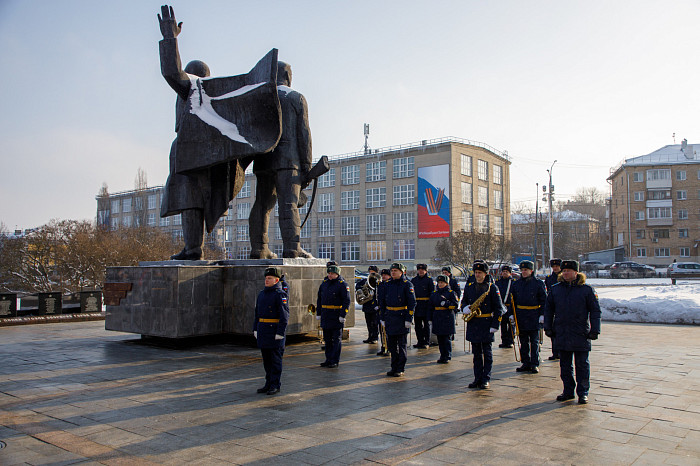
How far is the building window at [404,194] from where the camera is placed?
56.4 meters

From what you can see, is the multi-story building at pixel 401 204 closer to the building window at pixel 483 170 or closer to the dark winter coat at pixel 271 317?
the building window at pixel 483 170

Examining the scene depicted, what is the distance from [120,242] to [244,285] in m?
20.2

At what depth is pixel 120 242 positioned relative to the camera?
2759cm

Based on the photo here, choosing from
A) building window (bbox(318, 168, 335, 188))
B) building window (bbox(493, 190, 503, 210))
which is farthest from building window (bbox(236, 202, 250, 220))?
building window (bbox(493, 190, 503, 210))

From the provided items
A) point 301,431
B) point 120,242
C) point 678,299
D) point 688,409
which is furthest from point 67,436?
point 120,242

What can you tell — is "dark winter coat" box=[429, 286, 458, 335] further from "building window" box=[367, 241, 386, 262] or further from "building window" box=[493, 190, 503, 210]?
"building window" box=[493, 190, 503, 210]

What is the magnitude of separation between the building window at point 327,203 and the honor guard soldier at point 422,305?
167ft

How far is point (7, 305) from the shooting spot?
15055mm

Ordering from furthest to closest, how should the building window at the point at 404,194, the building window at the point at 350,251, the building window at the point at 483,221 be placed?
the building window at the point at 350,251 → the building window at the point at 483,221 → the building window at the point at 404,194

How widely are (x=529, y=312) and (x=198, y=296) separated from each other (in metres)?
A: 5.97

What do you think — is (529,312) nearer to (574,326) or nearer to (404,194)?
(574,326)

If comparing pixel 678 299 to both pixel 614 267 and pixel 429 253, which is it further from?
pixel 429 253

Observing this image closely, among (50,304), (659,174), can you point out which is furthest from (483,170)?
(50,304)

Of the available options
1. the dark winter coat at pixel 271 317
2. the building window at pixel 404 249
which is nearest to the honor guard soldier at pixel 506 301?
the dark winter coat at pixel 271 317
